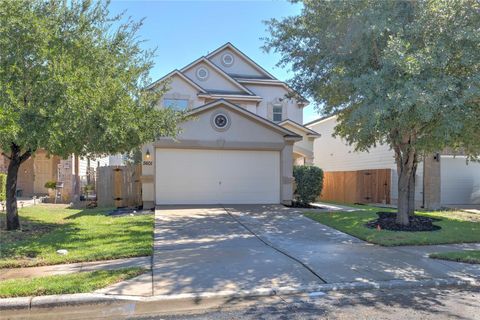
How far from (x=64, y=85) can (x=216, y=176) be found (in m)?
9.56

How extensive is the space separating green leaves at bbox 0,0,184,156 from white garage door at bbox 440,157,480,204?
16.6 meters

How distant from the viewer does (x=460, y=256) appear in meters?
8.80

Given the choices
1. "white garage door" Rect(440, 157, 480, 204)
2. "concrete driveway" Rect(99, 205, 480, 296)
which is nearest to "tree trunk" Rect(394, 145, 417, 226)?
"concrete driveway" Rect(99, 205, 480, 296)

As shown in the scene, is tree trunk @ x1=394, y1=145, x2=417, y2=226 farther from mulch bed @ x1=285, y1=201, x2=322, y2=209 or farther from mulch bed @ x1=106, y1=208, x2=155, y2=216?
mulch bed @ x1=106, y1=208, x2=155, y2=216

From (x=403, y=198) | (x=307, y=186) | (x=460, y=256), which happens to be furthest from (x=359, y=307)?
(x=307, y=186)

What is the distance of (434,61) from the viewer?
9023 millimetres

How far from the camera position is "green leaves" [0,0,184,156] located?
885cm

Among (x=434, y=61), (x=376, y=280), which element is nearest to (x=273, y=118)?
(x=434, y=61)

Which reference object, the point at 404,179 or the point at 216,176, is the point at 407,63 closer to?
the point at 404,179

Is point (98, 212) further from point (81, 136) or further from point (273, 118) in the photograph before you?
point (273, 118)

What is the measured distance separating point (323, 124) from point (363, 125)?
2298cm

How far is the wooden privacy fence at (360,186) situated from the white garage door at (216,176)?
7.48m

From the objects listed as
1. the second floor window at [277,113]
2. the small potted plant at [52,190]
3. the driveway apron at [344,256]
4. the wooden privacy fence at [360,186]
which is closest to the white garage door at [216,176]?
the driveway apron at [344,256]

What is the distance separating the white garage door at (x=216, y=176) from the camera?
56.6 ft
